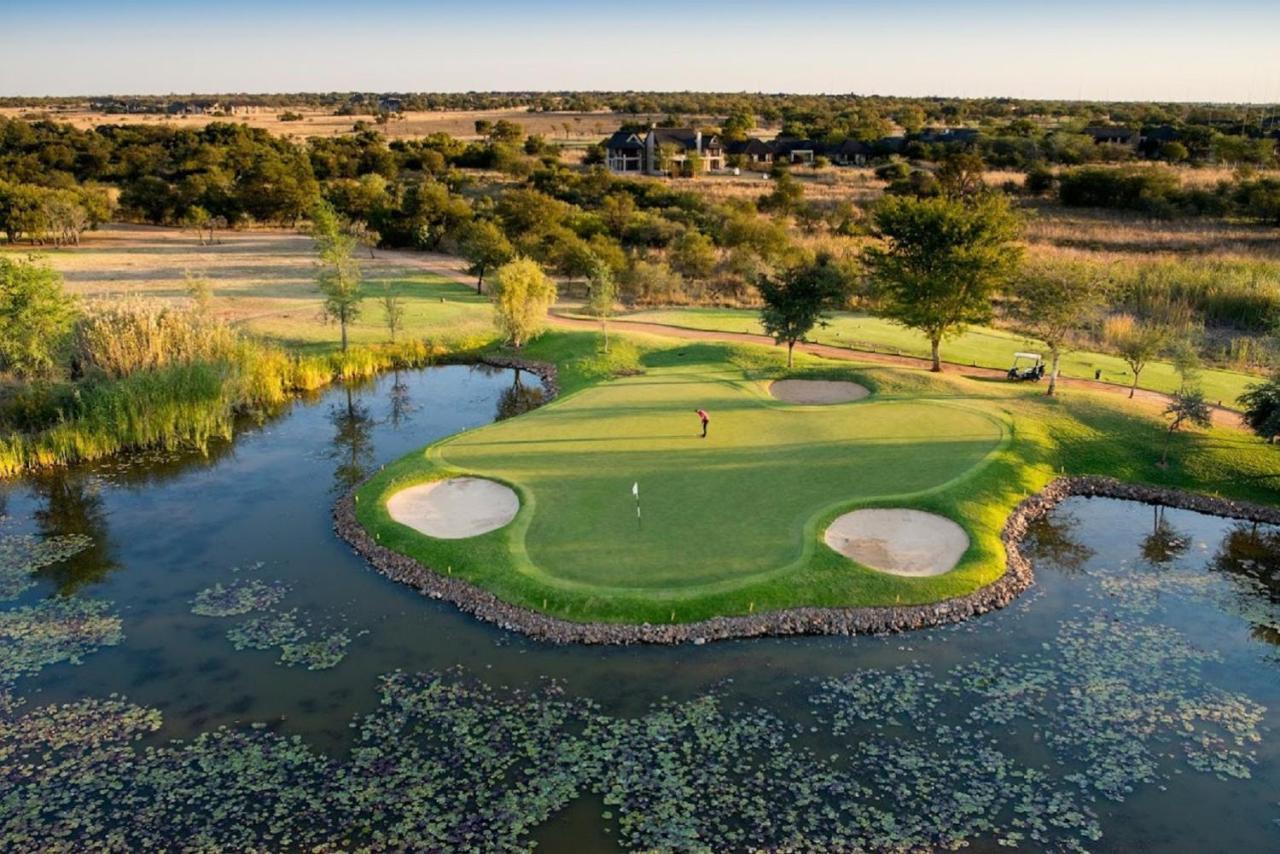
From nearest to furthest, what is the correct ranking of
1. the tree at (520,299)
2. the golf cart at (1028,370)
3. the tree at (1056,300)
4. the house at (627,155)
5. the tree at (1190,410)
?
the tree at (1190,410) < the tree at (1056,300) < the golf cart at (1028,370) < the tree at (520,299) < the house at (627,155)

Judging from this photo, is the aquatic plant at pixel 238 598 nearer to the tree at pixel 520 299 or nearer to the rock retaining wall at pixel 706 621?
the rock retaining wall at pixel 706 621

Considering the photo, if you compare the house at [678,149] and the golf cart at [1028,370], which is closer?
the golf cart at [1028,370]

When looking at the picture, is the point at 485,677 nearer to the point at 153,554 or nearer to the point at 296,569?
the point at 296,569

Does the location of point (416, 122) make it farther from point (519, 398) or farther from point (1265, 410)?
point (1265, 410)

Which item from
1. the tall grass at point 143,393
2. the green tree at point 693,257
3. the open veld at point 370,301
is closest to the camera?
the tall grass at point 143,393

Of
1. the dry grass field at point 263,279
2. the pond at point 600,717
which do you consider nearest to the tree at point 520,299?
the dry grass field at point 263,279

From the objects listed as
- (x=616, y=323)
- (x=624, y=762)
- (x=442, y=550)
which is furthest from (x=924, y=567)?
(x=616, y=323)

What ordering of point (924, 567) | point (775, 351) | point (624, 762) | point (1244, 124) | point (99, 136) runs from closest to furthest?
1. point (624, 762)
2. point (924, 567)
3. point (775, 351)
4. point (99, 136)
5. point (1244, 124)
